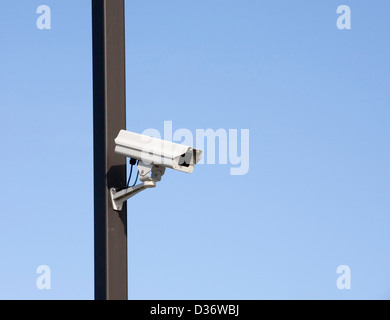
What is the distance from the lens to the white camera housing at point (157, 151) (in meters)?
7.36

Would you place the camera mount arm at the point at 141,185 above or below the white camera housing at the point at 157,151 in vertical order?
below

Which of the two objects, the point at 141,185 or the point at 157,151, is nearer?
the point at 157,151

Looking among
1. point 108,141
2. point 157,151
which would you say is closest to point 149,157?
point 157,151

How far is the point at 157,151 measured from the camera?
24.4ft

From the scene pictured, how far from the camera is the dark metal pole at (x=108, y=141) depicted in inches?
292

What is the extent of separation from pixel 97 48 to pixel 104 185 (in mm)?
658

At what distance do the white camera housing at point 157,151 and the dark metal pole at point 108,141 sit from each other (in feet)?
0.31

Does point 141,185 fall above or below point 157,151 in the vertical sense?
below

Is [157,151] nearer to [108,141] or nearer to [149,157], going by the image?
[149,157]

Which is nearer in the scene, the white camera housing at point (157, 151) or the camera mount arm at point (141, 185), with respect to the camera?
the white camera housing at point (157, 151)

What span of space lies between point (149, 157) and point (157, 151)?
58 mm

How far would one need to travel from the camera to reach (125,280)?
745 centimetres
